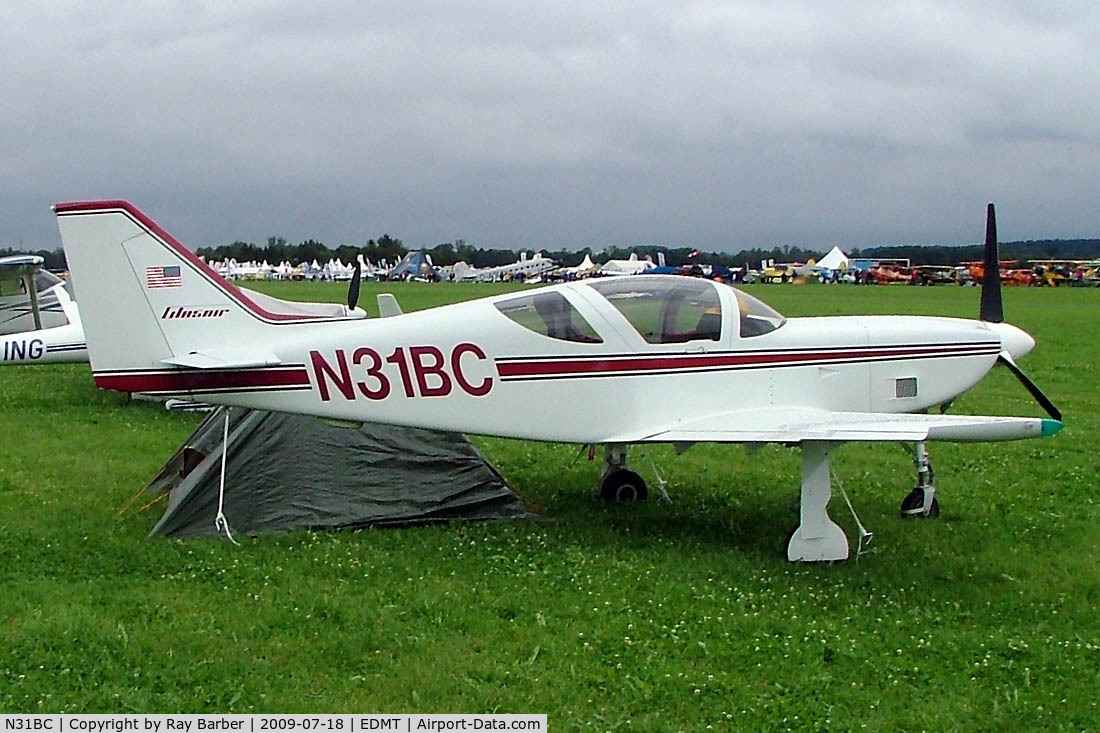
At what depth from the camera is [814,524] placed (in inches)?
275

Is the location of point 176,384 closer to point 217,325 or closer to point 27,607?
point 217,325

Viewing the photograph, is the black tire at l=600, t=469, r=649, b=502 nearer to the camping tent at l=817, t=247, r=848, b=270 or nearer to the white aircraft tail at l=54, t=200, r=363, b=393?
the white aircraft tail at l=54, t=200, r=363, b=393

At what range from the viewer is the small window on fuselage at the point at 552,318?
24.9 feet

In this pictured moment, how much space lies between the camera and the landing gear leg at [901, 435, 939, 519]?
8.31 m

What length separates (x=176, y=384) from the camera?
7.26m

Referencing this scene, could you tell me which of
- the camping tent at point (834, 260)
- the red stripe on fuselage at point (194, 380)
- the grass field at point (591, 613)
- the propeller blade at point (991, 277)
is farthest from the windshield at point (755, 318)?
the camping tent at point (834, 260)

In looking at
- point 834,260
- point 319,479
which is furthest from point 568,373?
point 834,260

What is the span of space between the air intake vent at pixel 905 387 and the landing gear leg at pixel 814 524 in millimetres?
1326

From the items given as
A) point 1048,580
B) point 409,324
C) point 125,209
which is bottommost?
point 1048,580

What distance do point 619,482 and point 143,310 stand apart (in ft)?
13.1

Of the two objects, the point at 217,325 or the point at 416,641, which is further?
the point at 217,325

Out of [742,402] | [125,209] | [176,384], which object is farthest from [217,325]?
[742,402]

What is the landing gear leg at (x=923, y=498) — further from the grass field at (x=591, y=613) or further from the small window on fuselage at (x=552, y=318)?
the small window on fuselage at (x=552, y=318)

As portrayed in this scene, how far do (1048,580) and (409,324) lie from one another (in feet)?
14.7
